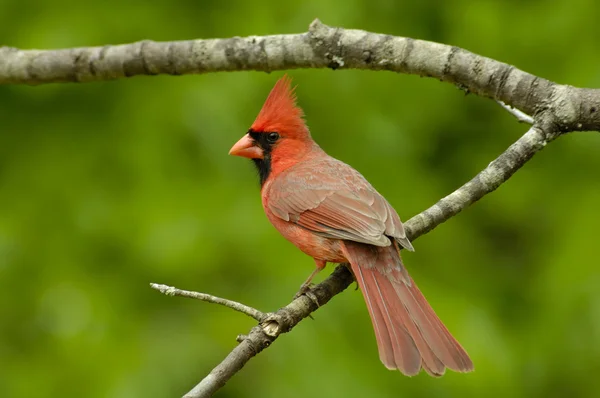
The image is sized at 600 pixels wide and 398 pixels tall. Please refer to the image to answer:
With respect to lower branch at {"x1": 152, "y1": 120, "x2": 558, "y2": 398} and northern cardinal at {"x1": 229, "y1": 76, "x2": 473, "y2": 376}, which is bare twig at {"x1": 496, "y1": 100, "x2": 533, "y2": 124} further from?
northern cardinal at {"x1": 229, "y1": 76, "x2": 473, "y2": 376}

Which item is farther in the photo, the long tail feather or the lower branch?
A: the long tail feather

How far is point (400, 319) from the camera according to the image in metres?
3.38

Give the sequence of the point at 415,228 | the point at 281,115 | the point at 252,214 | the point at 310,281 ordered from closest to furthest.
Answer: the point at 415,228
the point at 310,281
the point at 252,214
the point at 281,115

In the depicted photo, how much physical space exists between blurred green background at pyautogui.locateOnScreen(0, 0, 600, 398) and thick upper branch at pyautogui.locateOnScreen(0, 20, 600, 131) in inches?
17.1

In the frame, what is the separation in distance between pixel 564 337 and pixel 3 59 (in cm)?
285

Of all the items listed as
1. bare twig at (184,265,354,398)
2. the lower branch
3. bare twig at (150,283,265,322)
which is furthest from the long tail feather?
bare twig at (150,283,265,322)

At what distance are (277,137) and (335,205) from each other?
660mm

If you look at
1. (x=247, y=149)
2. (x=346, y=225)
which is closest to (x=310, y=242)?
(x=346, y=225)


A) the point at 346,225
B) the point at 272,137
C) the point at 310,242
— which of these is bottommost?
the point at 310,242

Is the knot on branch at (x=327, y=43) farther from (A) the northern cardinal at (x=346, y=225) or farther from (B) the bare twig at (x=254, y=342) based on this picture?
(B) the bare twig at (x=254, y=342)

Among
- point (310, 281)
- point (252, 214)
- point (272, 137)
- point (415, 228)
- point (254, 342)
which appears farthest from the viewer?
point (272, 137)

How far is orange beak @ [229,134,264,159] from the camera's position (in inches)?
172

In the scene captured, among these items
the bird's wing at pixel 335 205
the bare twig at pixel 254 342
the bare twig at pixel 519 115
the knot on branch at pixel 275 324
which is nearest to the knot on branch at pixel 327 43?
the bird's wing at pixel 335 205

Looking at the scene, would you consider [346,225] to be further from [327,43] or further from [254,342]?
[254,342]
